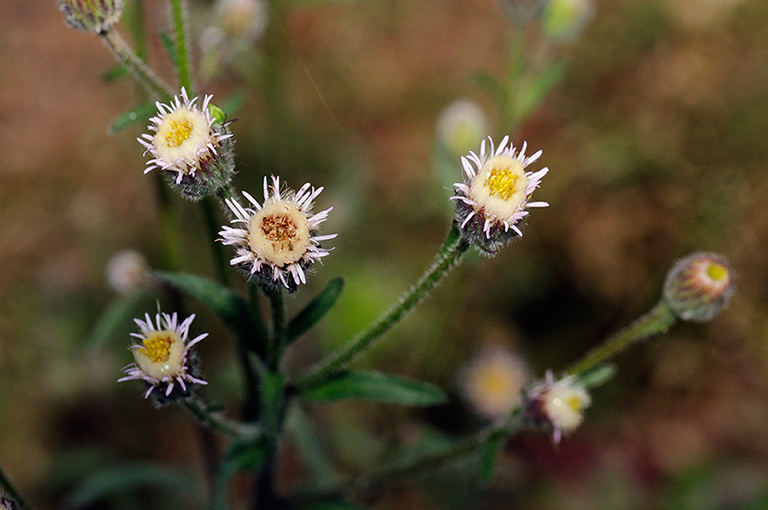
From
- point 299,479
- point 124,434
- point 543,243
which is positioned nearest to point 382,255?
point 543,243

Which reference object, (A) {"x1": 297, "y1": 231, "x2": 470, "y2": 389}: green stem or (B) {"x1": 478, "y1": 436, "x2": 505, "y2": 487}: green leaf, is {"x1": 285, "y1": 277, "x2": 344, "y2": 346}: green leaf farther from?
(B) {"x1": 478, "y1": 436, "x2": 505, "y2": 487}: green leaf

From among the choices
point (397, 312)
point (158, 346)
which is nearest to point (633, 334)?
point (397, 312)

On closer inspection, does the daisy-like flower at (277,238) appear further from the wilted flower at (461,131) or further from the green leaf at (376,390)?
the wilted flower at (461,131)

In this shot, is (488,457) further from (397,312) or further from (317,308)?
(317,308)

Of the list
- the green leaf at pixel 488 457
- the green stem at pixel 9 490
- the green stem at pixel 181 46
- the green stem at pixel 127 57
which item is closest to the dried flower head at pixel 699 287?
the green leaf at pixel 488 457

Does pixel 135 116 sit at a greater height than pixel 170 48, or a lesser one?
lesser
